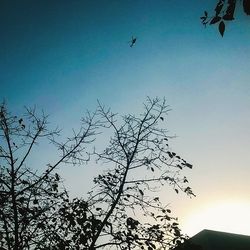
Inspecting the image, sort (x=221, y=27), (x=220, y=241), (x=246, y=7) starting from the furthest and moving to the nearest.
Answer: (x=220, y=241)
(x=221, y=27)
(x=246, y=7)

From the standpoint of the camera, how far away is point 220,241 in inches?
815

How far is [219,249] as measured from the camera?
66.2ft

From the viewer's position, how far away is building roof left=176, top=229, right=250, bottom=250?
20.3 meters

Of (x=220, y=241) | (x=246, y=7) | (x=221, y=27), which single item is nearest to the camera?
(x=246, y=7)

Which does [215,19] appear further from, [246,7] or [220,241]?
[220,241]

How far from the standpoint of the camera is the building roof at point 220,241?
20312mm

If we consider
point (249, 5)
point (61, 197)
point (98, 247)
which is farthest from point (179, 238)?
point (249, 5)

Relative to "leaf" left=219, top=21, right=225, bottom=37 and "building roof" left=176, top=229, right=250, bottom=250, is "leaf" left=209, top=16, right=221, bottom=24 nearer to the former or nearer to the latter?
"leaf" left=219, top=21, right=225, bottom=37

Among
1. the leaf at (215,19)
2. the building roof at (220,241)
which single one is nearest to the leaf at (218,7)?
the leaf at (215,19)

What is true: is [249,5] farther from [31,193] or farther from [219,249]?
[219,249]

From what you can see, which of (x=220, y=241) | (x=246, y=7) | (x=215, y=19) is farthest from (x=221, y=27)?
(x=220, y=241)

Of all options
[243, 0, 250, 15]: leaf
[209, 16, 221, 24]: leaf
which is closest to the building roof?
[209, 16, 221, 24]: leaf

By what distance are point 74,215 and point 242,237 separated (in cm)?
1787

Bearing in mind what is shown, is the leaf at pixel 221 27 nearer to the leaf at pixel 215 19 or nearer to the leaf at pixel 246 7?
the leaf at pixel 215 19
